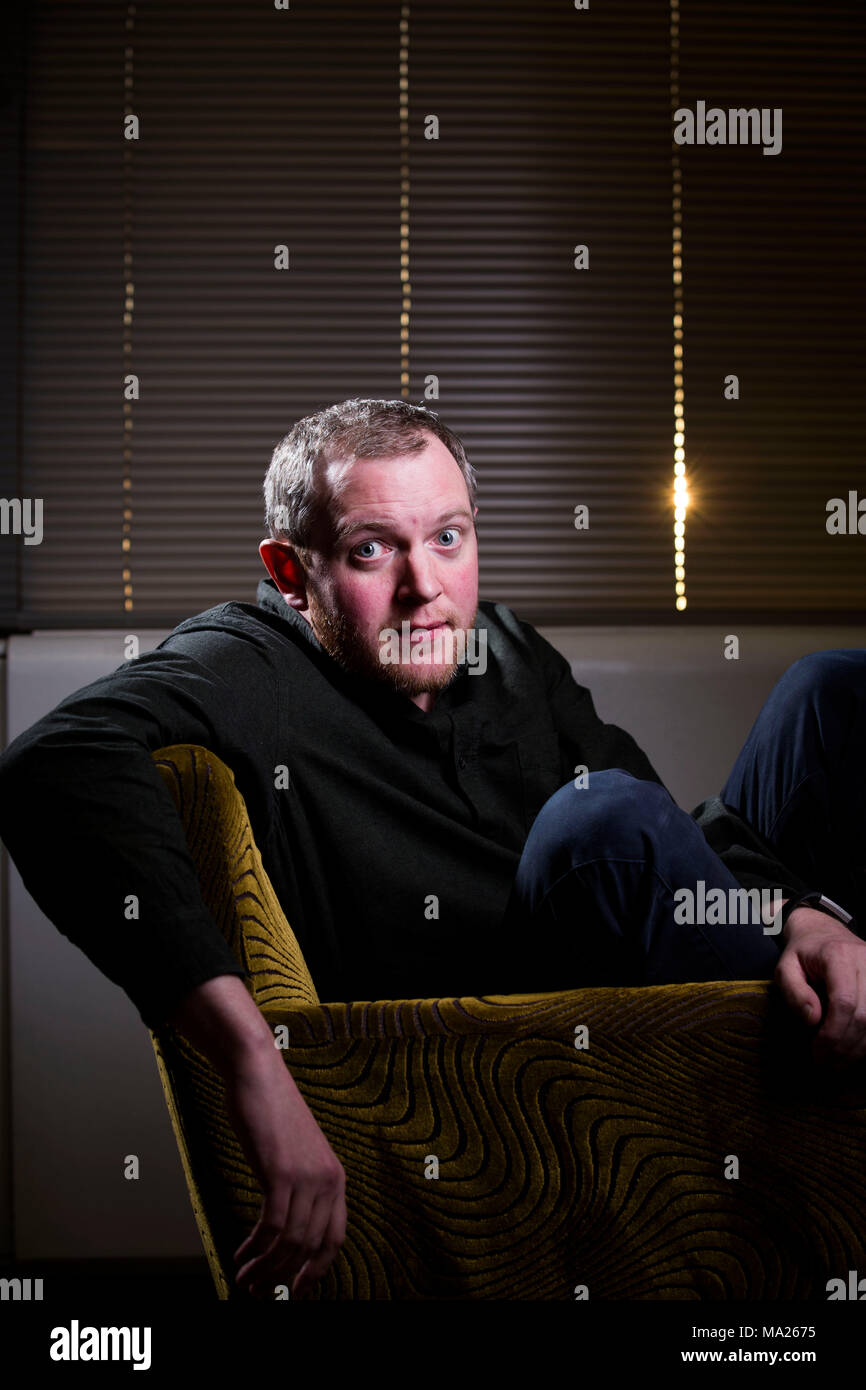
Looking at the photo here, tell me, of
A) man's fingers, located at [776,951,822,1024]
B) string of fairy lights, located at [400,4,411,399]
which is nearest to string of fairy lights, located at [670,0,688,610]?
string of fairy lights, located at [400,4,411,399]

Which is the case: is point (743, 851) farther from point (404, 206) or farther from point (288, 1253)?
point (404, 206)

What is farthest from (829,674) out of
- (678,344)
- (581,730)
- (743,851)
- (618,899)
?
(678,344)

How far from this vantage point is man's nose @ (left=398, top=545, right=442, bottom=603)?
124 cm

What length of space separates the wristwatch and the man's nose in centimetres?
53

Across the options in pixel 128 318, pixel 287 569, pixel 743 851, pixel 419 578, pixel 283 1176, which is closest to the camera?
pixel 283 1176

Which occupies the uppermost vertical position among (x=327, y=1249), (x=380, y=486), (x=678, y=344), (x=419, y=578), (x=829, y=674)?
(x=678, y=344)

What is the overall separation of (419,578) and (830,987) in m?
0.65

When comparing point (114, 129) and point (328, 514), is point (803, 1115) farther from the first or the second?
point (114, 129)

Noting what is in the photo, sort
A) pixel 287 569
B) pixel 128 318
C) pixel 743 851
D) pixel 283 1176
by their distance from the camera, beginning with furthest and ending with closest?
pixel 128 318, pixel 287 569, pixel 743 851, pixel 283 1176

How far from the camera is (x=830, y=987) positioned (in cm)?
81

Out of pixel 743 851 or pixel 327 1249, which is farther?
pixel 743 851

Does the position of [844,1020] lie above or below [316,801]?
below

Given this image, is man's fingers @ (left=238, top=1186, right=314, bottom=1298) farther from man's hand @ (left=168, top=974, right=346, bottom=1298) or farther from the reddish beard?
the reddish beard
